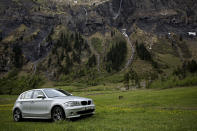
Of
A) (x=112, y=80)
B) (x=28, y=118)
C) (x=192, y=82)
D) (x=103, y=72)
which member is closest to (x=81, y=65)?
(x=103, y=72)

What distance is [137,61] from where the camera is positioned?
188375mm

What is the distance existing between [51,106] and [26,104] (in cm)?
260

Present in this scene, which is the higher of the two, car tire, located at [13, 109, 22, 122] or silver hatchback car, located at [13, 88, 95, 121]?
silver hatchback car, located at [13, 88, 95, 121]

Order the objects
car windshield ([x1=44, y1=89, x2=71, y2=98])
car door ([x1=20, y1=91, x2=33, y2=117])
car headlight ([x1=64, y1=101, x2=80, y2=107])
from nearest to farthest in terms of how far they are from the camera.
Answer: car headlight ([x1=64, y1=101, x2=80, y2=107]) < car windshield ([x1=44, y1=89, x2=71, y2=98]) < car door ([x1=20, y1=91, x2=33, y2=117])

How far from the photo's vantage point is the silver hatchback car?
12.9m

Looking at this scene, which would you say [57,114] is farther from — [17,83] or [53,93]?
[17,83]

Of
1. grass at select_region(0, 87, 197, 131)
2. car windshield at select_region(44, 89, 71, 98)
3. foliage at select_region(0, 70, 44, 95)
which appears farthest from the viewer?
foliage at select_region(0, 70, 44, 95)

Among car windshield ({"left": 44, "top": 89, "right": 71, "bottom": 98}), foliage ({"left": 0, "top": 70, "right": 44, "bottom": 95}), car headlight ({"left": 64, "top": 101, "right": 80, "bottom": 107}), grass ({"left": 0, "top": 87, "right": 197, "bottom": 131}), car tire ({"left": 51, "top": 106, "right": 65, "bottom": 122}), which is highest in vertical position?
car windshield ({"left": 44, "top": 89, "right": 71, "bottom": 98})

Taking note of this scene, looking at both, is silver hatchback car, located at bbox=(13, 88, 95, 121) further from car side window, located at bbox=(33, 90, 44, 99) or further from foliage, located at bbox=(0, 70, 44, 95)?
foliage, located at bbox=(0, 70, 44, 95)

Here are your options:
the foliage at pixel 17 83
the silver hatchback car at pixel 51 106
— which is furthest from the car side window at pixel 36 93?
the foliage at pixel 17 83

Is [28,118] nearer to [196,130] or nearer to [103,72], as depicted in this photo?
[196,130]

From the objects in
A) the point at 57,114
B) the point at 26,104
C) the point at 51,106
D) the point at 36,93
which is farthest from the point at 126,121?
the point at 26,104

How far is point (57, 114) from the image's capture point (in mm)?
13266

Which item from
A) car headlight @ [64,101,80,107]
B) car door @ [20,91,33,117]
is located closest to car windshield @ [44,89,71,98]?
car door @ [20,91,33,117]
